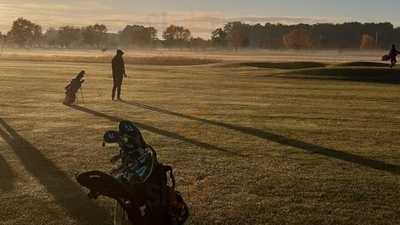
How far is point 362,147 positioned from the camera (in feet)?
50.2

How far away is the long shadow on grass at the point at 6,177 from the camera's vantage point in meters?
10.8

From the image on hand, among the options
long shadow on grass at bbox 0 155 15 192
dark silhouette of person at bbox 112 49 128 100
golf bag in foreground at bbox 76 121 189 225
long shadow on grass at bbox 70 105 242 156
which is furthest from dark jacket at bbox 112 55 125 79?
golf bag in foreground at bbox 76 121 189 225

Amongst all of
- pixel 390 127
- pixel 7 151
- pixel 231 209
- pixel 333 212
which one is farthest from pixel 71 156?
pixel 390 127

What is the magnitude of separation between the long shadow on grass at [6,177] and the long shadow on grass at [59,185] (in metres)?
0.36

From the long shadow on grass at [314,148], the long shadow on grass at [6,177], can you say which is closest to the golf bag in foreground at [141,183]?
the long shadow on grass at [6,177]

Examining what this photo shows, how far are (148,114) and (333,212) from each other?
12867 millimetres

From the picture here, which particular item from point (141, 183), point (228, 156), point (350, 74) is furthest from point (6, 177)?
point (350, 74)

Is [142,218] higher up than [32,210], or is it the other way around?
[142,218]

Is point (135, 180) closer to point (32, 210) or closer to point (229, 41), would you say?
point (32, 210)

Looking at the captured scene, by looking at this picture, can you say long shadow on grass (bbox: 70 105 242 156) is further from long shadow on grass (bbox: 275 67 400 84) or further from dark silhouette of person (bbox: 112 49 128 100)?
long shadow on grass (bbox: 275 67 400 84)

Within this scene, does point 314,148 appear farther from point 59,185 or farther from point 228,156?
point 59,185

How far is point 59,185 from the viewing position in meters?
10.9

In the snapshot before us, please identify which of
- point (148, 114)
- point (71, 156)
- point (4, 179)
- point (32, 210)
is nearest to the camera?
point (32, 210)

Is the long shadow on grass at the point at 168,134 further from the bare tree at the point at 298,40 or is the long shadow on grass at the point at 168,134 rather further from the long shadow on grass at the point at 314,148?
the bare tree at the point at 298,40
